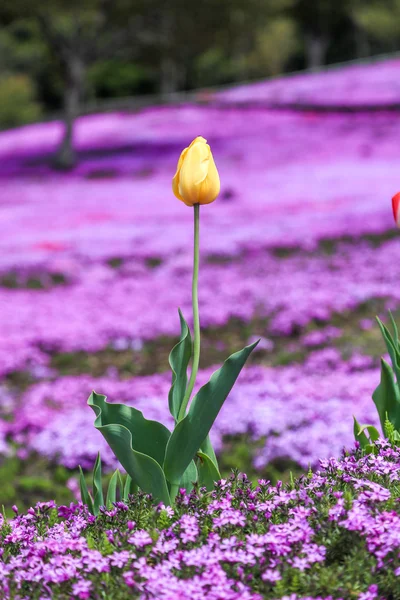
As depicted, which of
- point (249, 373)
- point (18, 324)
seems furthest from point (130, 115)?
point (249, 373)

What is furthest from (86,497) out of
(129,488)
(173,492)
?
(173,492)

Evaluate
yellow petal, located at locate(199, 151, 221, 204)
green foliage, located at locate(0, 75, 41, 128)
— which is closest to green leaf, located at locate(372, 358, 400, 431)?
yellow petal, located at locate(199, 151, 221, 204)

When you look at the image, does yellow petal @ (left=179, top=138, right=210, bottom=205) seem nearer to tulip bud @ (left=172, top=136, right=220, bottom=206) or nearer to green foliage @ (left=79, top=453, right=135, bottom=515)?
tulip bud @ (left=172, top=136, right=220, bottom=206)

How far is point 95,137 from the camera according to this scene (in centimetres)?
3139

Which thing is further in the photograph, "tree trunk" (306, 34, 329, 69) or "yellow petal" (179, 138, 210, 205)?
"tree trunk" (306, 34, 329, 69)

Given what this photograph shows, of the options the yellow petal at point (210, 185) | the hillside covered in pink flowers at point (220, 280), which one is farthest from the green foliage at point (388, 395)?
the hillside covered in pink flowers at point (220, 280)

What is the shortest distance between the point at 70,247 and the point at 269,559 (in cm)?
1434

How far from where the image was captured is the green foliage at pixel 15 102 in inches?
1699

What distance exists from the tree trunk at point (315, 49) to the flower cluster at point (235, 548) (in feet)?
173

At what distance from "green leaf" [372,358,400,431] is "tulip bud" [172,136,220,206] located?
3.13 ft

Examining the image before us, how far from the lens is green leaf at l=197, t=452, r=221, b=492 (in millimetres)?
2633

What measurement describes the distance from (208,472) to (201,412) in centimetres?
34

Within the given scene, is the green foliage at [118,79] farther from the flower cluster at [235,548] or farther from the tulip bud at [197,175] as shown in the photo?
the flower cluster at [235,548]

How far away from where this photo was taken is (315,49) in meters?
52.1
